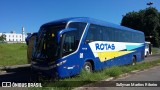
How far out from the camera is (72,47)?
46.1ft

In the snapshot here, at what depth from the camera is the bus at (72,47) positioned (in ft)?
43.5

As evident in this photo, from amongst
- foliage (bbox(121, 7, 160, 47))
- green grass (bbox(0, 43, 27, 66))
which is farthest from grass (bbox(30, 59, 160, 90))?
foliage (bbox(121, 7, 160, 47))

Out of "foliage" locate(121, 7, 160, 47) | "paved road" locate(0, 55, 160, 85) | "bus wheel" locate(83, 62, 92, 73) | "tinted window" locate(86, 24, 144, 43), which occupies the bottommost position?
"paved road" locate(0, 55, 160, 85)

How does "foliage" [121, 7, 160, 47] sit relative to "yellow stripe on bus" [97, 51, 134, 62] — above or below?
above

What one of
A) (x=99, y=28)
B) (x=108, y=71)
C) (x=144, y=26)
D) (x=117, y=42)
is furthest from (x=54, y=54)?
(x=144, y=26)

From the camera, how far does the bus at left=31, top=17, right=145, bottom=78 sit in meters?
13.3

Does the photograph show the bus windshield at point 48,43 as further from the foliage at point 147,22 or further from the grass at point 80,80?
the foliage at point 147,22

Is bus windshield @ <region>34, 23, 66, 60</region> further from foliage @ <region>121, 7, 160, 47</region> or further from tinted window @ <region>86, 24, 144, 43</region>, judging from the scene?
foliage @ <region>121, 7, 160, 47</region>

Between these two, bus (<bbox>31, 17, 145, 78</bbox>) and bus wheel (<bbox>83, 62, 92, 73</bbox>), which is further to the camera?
bus wheel (<bbox>83, 62, 92, 73</bbox>)

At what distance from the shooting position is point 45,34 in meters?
14.2

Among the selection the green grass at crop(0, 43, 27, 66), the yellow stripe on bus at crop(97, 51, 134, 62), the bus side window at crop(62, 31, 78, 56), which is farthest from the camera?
the green grass at crop(0, 43, 27, 66)

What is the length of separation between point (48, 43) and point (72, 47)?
1.16 meters

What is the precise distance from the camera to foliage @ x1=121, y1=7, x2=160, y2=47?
71188 mm

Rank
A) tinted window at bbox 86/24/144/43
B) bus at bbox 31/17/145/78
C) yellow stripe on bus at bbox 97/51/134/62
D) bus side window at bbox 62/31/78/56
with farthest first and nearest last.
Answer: yellow stripe on bus at bbox 97/51/134/62
tinted window at bbox 86/24/144/43
bus side window at bbox 62/31/78/56
bus at bbox 31/17/145/78
